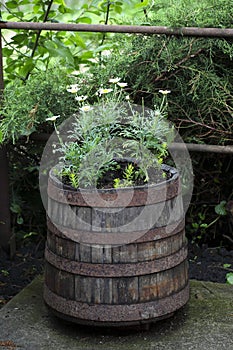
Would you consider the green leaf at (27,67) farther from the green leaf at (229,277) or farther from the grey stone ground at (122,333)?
the green leaf at (229,277)

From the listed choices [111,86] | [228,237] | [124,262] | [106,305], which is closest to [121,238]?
[124,262]

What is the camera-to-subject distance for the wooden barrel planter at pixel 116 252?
2.59 m

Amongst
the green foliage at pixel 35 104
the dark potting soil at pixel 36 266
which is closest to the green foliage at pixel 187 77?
the green foliage at pixel 35 104

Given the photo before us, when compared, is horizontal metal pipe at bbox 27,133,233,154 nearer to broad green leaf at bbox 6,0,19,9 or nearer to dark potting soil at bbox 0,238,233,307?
dark potting soil at bbox 0,238,233,307

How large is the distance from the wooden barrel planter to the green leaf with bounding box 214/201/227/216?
93 centimetres

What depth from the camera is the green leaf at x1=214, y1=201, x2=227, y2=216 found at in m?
3.68

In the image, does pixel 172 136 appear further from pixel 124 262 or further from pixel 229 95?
pixel 124 262

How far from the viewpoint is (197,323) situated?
292cm

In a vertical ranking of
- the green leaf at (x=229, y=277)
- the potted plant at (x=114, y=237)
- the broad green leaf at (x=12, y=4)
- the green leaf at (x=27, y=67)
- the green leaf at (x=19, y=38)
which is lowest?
the green leaf at (x=229, y=277)

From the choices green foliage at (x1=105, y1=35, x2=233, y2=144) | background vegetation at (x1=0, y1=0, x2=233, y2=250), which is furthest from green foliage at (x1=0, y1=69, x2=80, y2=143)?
green foliage at (x1=105, y1=35, x2=233, y2=144)

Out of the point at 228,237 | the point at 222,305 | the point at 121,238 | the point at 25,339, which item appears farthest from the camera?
the point at 228,237

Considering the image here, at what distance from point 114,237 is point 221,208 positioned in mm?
1253

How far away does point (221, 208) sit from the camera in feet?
12.1

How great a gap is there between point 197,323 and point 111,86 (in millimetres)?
1318
